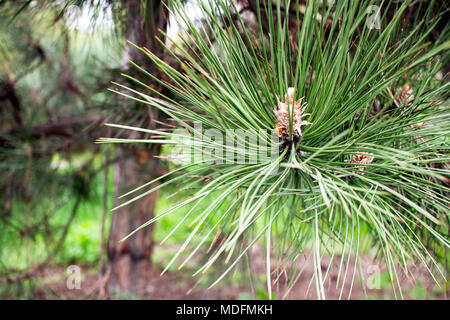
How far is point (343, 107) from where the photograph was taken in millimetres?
409

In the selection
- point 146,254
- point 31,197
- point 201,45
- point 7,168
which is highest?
point 201,45

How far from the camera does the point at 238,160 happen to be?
0.46m

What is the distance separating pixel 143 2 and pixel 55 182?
0.95 m

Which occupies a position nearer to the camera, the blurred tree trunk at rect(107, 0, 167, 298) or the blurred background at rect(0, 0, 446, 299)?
the blurred background at rect(0, 0, 446, 299)

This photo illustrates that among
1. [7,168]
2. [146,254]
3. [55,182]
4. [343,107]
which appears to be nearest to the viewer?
[343,107]

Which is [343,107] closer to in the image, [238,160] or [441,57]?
[238,160]

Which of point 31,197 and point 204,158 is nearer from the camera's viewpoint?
point 204,158

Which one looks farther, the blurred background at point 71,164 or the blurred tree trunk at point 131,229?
the blurred tree trunk at point 131,229

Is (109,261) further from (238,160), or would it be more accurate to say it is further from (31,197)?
(238,160)

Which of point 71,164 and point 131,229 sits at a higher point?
point 71,164
